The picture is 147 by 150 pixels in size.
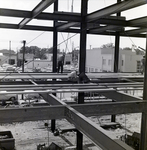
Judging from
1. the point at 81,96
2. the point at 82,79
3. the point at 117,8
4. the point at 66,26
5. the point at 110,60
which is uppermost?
the point at 66,26

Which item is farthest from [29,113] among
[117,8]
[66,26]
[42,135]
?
[42,135]

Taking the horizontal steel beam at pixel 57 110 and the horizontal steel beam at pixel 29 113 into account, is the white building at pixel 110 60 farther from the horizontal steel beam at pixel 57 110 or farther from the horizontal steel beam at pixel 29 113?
the horizontal steel beam at pixel 29 113

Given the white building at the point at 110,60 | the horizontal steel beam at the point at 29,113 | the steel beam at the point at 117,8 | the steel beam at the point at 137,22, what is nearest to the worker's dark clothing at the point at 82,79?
the steel beam at the point at 117,8

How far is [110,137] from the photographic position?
2.47 meters

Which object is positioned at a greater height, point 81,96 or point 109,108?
point 109,108

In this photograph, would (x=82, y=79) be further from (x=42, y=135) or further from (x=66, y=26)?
(x=42, y=135)

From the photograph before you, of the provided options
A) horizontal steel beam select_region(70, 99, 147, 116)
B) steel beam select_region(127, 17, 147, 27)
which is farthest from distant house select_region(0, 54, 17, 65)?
horizontal steel beam select_region(70, 99, 147, 116)

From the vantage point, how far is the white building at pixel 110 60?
1312cm

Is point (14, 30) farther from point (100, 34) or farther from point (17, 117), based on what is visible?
point (17, 117)

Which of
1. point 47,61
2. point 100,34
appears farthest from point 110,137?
point 47,61

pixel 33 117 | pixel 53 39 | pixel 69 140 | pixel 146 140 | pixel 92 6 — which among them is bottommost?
pixel 69 140

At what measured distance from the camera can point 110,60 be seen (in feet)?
45.2

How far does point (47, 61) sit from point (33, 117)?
11.0m

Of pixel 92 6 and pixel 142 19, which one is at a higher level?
pixel 92 6
